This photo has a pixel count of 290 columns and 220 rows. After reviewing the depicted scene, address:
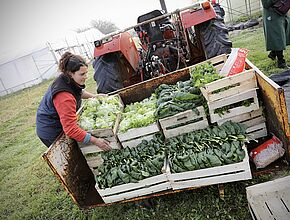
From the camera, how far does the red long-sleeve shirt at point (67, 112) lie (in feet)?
9.05

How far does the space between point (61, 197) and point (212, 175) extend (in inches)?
95.8

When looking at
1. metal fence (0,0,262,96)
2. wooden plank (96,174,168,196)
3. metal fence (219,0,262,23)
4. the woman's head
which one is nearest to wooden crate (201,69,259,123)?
wooden plank (96,174,168,196)

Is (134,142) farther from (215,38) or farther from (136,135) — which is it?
(215,38)

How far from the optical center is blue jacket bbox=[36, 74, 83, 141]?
2.83 metres

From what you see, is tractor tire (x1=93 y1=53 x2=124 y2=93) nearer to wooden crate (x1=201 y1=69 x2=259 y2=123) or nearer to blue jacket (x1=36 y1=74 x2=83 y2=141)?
blue jacket (x1=36 y1=74 x2=83 y2=141)

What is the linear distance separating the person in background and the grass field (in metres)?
0.29

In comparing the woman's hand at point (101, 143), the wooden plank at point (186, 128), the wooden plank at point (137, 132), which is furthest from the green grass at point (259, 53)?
the woman's hand at point (101, 143)

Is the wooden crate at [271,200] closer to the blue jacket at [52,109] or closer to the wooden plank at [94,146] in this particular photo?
the wooden plank at [94,146]

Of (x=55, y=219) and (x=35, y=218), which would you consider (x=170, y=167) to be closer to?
(x=55, y=219)

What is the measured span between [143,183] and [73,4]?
41.0 meters

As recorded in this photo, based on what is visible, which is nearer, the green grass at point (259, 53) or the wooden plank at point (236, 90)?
the wooden plank at point (236, 90)

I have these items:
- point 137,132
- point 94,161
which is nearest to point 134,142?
point 137,132

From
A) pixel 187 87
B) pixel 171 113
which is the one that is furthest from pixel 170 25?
pixel 171 113

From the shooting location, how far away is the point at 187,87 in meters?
3.08
